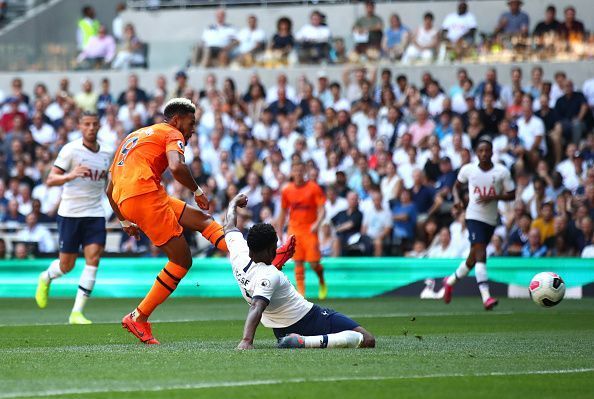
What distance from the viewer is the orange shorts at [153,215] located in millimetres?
12297

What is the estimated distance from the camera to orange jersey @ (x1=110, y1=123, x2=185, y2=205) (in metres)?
12.3

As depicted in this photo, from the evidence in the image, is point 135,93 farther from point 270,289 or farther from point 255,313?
point 255,313

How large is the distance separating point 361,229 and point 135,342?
37.7 feet

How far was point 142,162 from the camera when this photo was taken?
12.4m

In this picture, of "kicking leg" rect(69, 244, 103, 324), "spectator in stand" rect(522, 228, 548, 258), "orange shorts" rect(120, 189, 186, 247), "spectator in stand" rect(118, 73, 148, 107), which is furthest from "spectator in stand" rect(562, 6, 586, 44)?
"orange shorts" rect(120, 189, 186, 247)

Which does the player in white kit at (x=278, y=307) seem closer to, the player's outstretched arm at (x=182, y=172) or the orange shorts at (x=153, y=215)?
the player's outstretched arm at (x=182, y=172)

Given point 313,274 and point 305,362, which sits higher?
point 305,362

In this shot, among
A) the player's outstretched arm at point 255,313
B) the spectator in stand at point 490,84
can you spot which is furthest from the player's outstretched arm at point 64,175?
the spectator in stand at point 490,84

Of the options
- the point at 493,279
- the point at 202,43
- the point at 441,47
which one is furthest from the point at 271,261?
the point at 202,43

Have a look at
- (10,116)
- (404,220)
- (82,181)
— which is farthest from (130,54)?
(82,181)

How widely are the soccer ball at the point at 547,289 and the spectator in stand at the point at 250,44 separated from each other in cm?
1578

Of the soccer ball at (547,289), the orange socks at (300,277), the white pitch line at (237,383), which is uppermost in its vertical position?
the white pitch line at (237,383)

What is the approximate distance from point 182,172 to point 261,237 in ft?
3.63

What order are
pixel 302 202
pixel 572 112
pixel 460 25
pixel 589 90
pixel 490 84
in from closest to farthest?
pixel 302 202 → pixel 572 112 → pixel 490 84 → pixel 589 90 → pixel 460 25
